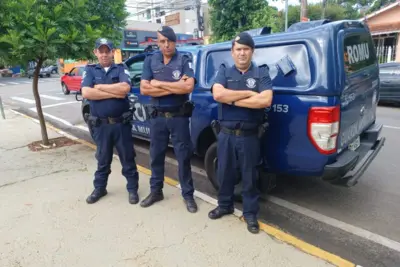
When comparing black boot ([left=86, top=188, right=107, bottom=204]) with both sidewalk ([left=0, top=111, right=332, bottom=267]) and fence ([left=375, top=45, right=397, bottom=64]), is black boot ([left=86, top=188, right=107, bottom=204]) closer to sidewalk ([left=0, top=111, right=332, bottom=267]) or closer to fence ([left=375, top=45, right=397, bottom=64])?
sidewalk ([left=0, top=111, right=332, bottom=267])

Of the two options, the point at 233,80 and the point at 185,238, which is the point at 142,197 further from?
the point at 233,80

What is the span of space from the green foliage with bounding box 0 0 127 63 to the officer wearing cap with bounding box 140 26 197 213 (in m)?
2.13

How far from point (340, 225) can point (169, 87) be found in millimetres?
2126

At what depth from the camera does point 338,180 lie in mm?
2984

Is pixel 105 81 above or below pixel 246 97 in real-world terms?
above

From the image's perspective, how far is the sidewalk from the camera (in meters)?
2.62

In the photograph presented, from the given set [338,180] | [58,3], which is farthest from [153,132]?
[58,3]

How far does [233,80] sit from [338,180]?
1.35 meters

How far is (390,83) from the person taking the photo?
8.97 m

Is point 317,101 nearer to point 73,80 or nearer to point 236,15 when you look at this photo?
point 236,15

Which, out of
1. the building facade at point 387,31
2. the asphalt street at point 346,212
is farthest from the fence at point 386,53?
the asphalt street at point 346,212

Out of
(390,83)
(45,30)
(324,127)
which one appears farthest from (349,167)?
(390,83)

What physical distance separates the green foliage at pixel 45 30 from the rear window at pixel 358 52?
3563 mm

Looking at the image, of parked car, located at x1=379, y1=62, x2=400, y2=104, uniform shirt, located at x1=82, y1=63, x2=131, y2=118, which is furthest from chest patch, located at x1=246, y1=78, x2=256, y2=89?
parked car, located at x1=379, y1=62, x2=400, y2=104
